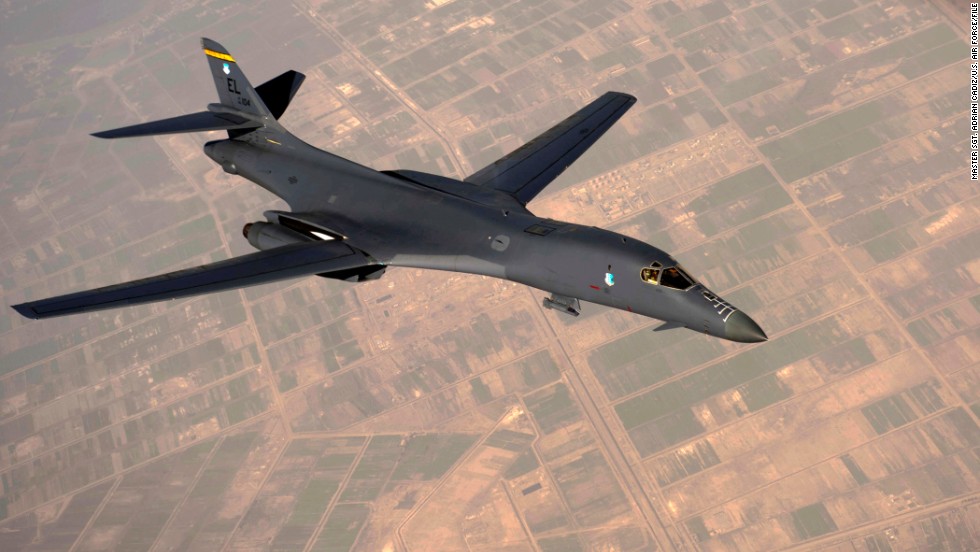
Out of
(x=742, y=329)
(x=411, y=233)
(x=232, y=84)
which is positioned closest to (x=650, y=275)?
(x=742, y=329)

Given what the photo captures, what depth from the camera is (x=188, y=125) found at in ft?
153

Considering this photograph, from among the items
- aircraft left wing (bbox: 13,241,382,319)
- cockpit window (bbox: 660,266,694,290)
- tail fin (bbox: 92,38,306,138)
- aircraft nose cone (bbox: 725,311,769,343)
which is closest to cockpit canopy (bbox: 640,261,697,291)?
cockpit window (bbox: 660,266,694,290)

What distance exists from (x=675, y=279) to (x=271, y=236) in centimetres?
1969

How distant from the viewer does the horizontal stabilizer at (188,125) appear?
149 ft

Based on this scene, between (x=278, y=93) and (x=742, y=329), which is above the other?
(x=742, y=329)

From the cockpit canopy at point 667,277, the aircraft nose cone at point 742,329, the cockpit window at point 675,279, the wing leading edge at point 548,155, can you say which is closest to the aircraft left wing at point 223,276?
the wing leading edge at point 548,155

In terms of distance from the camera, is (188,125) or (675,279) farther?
(188,125)

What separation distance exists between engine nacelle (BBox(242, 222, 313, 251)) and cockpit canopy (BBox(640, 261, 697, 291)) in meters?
17.0

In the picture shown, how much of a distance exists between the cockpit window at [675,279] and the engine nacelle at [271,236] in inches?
691

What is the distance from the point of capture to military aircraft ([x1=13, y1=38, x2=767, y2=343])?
34.5 metres

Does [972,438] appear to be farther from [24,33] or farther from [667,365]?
[24,33]

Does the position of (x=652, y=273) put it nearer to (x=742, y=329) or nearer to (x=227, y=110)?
(x=742, y=329)

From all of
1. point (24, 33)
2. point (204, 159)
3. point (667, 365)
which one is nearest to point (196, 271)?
point (667, 365)

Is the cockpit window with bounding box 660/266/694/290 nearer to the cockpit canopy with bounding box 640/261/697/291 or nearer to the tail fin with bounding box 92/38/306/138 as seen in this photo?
the cockpit canopy with bounding box 640/261/697/291
